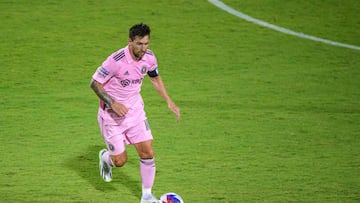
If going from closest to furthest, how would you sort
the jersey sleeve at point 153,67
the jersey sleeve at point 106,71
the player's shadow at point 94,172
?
the jersey sleeve at point 106,71
the jersey sleeve at point 153,67
the player's shadow at point 94,172

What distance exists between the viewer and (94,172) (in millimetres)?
10094

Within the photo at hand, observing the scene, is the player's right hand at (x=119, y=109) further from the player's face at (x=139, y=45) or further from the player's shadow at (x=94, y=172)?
the player's shadow at (x=94, y=172)

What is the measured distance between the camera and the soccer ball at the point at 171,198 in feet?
28.5

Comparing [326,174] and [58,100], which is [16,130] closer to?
[58,100]

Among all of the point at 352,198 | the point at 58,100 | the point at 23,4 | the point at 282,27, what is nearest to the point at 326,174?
the point at 352,198

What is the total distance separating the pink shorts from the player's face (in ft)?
2.40

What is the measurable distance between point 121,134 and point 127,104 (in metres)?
0.31

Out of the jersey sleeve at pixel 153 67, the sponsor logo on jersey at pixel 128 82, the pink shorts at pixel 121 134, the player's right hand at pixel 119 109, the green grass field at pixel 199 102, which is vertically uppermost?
the jersey sleeve at pixel 153 67

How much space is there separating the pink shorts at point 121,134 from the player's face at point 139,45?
28.7 inches

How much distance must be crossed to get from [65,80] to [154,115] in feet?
6.60

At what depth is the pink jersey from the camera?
28.5 feet

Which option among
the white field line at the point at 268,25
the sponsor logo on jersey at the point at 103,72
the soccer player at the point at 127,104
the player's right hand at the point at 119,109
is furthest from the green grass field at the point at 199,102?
the sponsor logo on jersey at the point at 103,72

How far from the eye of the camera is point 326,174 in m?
9.99

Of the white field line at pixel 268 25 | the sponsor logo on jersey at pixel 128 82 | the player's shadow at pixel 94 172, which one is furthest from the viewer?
the white field line at pixel 268 25
